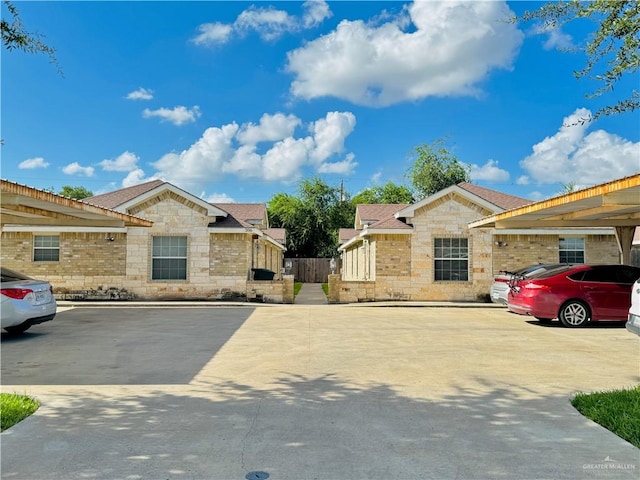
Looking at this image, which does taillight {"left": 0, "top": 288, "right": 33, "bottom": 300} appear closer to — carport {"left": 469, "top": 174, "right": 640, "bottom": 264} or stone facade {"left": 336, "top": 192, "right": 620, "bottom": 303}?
carport {"left": 469, "top": 174, "right": 640, "bottom": 264}

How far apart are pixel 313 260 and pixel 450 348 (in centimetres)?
3152

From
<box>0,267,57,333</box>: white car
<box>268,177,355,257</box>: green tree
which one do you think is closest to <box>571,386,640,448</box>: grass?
<box>0,267,57,333</box>: white car

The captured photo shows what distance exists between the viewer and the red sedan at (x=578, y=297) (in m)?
12.5

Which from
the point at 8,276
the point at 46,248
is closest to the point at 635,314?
the point at 8,276

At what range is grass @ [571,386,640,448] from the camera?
480 centimetres

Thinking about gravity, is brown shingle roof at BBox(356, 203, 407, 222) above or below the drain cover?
above

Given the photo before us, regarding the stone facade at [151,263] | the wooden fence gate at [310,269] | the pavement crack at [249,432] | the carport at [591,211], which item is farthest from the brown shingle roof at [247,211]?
the pavement crack at [249,432]

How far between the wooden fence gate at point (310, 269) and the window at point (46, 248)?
21941 mm

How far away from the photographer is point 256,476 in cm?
381

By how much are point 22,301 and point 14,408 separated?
5.27 m

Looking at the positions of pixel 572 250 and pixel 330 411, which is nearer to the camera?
pixel 330 411

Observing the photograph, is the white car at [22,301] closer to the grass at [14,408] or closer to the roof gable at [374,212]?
the grass at [14,408]

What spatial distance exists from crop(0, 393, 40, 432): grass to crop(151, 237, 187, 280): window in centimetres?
1409

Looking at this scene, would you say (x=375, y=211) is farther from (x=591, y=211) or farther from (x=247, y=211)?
(x=591, y=211)
